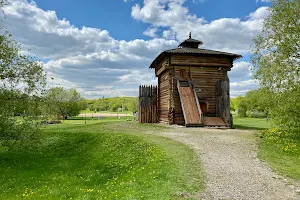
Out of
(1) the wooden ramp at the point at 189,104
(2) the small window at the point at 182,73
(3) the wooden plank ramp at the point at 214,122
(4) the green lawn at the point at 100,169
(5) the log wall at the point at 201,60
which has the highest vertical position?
(5) the log wall at the point at 201,60

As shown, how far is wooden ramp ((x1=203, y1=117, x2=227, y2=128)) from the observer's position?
2438 cm

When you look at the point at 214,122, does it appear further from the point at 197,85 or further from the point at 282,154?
the point at 282,154

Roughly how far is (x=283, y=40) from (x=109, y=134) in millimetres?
13985

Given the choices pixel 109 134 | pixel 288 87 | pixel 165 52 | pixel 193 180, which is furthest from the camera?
pixel 165 52

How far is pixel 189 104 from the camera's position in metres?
25.2

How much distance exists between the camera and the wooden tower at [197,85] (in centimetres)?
2550

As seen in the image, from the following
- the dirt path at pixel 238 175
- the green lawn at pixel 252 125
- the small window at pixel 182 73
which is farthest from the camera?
the small window at pixel 182 73

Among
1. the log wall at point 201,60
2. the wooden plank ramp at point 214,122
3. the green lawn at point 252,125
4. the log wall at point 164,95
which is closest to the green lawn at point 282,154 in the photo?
the green lawn at point 252,125

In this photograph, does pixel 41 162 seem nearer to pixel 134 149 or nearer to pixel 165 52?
pixel 134 149

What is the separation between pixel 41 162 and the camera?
17203 millimetres

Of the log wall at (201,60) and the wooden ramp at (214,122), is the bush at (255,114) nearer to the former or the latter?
the log wall at (201,60)

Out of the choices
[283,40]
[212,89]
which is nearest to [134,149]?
[283,40]

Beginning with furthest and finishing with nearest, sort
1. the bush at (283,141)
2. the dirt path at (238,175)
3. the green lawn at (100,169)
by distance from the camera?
the bush at (283,141), the green lawn at (100,169), the dirt path at (238,175)

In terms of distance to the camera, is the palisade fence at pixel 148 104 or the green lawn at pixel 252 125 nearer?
the green lawn at pixel 252 125
